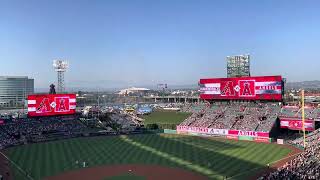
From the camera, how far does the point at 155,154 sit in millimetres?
59969

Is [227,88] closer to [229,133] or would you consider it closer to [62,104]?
[229,133]

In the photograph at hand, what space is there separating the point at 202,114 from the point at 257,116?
49.6 ft

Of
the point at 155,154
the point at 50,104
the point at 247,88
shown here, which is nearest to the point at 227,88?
the point at 247,88

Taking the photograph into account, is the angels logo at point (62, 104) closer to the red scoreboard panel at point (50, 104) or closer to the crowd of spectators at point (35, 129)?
the red scoreboard panel at point (50, 104)

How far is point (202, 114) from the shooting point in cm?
9050

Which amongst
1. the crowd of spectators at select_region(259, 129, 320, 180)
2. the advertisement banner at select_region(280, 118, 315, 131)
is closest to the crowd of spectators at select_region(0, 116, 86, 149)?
the advertisement banner at select_region(280, 118, 315, 131)

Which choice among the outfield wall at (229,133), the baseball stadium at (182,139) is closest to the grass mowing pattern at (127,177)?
the baseball stadium at (182,139)

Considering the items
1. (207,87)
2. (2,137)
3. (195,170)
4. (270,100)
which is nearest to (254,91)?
(270,100)

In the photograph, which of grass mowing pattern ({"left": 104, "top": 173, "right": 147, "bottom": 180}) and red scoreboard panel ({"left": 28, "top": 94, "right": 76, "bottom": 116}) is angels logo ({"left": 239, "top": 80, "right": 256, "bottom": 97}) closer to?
red scoreboard panel ({"left": 28, "top": 94, "right": 76, "bottom": 116})

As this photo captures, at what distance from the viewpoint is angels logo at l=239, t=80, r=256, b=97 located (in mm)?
81812

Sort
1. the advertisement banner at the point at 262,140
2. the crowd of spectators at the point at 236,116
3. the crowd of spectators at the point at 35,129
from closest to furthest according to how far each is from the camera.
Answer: the advertisement banner at the point at 262,140, the crowd of spectators at the point at 35,129, the crowd of spectators at the point at 236,116

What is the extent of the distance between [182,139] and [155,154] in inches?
647

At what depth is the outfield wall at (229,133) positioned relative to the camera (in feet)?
234

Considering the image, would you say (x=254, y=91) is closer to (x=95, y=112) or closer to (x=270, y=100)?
(x=270, y=100)
